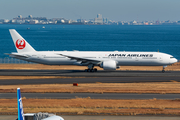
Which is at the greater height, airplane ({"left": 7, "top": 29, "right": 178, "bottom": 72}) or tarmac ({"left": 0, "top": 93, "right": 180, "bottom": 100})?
airplane ({"left": 7, "top": 29, "right": 178, "bottom": 72})

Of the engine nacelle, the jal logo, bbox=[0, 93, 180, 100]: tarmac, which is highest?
the jal logo

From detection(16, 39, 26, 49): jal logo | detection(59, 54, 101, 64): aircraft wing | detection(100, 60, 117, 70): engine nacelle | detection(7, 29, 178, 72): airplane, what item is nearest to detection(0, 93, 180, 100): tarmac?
detection(100, 60, 117, 70): engine nacelle

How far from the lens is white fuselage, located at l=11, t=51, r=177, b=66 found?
57531 mm

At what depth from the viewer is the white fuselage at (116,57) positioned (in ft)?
189

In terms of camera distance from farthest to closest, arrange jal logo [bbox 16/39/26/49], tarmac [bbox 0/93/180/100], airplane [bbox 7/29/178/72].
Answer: jal logo [bbox 16/39/26/49], airplane [bbox 7/29/178/72], tarmac [bbox 0/93/180/100]

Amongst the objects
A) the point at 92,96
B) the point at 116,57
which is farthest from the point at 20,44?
the point at 92,96

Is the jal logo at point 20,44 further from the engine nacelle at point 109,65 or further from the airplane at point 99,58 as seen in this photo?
the engine nacelle at point 109,65

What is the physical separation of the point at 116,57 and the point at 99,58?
12.0ft

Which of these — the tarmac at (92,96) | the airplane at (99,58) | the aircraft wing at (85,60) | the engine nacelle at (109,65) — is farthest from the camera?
the airplane at (99,58)

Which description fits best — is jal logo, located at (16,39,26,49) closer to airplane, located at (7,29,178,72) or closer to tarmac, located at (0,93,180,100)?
airplane, located at (7,29,178,72)


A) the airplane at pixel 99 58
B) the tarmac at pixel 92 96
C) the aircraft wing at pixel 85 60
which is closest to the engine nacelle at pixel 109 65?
the airplane at pixel 99 58

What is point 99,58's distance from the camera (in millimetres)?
58406

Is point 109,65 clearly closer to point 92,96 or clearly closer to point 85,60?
point 85,60

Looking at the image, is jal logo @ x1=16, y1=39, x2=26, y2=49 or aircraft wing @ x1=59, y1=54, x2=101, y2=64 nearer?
aircraft wing @ x1=59, y1=54, x2=101, y2=64
